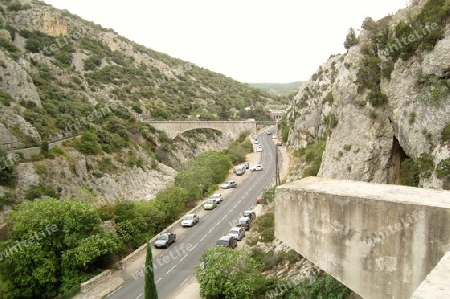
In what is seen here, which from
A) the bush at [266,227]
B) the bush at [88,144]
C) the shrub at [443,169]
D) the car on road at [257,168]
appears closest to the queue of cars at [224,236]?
the bush at [266,227]

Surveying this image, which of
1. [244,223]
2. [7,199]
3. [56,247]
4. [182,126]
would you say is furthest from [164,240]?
[182,126]

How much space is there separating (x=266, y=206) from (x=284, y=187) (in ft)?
65.6

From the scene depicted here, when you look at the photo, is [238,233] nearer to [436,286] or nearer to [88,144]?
[436,286]

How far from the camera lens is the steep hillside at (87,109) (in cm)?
4394

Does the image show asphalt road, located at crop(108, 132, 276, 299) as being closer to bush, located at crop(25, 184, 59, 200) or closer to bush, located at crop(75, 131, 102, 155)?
bush, located at crop(25, 184, 59, 200)

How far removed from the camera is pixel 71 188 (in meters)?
43.6

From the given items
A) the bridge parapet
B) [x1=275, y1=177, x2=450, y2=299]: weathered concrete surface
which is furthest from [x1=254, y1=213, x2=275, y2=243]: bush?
the bridge parapet

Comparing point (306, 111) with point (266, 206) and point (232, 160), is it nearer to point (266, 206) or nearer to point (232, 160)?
point (232, 160)

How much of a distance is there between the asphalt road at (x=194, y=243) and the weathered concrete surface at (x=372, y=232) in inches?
505

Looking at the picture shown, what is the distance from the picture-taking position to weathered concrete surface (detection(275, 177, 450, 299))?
1138 centimetres

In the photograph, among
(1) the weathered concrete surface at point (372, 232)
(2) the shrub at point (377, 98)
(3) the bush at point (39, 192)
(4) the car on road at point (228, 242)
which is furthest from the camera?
(3) the bush at point (39, 192)

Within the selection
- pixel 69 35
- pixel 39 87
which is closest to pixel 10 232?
pixel 39 87

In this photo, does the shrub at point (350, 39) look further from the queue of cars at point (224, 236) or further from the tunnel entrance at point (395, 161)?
the queue of cars at point (224, 236)

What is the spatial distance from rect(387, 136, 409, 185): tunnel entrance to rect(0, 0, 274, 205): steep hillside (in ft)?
90.5
